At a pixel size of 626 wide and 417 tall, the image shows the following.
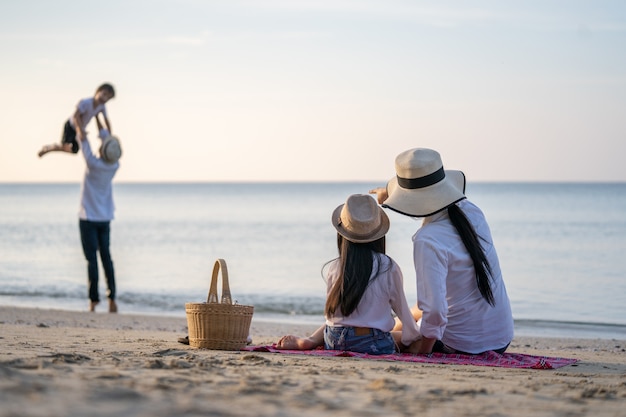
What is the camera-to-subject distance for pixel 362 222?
5414mm

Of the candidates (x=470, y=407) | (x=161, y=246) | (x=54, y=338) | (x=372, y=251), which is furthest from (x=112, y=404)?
(x=161, y=246)

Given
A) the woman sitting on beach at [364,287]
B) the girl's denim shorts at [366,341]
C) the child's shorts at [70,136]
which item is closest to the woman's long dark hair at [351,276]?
the woman sitting on beach at [364,287]

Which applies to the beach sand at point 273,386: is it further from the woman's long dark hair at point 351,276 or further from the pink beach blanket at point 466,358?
the woman's long dark hair at point 351,276

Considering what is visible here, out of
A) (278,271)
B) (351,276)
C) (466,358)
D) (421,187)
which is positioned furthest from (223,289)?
(278,271)

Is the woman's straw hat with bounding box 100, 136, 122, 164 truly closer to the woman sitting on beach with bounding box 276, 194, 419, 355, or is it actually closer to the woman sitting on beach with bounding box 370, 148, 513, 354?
the woman sitting on beach with bounding box 276, 194, 419, 355

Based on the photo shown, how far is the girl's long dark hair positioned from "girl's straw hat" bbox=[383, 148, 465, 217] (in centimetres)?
10

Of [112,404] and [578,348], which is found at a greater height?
[112,404]

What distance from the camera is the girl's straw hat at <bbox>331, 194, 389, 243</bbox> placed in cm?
543

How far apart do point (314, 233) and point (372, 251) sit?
2809 cm

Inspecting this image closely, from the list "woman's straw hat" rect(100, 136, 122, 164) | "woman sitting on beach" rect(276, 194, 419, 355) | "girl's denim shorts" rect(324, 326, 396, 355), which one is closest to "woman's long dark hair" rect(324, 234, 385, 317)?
"woman sitting on beach" rect(276, 194, 419, 355)

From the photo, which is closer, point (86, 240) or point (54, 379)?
point (54, 379)

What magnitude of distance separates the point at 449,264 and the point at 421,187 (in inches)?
20.7

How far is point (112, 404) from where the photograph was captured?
3.21m

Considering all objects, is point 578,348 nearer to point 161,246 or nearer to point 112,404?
point 112,404
